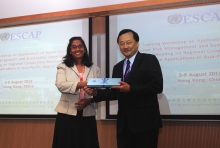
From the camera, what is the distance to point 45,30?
9.52 feet

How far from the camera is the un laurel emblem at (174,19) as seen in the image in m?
2.41

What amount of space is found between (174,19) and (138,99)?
3.50 ft

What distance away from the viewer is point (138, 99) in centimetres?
179

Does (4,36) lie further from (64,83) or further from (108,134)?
(108,134)

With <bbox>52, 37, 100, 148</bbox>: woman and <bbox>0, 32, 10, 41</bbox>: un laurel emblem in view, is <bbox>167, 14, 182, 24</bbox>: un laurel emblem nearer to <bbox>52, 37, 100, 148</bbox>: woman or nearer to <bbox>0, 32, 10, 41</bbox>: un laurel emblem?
<bbox>52, 37, 100, 148</bbox>: woman

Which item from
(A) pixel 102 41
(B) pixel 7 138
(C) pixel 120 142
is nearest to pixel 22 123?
(B) pixel 7 138

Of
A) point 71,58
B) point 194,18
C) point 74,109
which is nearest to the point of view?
point 74,109

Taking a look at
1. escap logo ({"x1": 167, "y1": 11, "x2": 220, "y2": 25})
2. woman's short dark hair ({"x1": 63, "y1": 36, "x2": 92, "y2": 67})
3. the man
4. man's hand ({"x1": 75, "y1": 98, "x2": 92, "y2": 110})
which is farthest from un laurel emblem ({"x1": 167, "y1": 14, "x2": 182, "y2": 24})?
man's hand ({"x1": 75, "y1": 98, "x2": 92, "y2": 110})

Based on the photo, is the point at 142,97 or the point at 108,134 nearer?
the point at 142,97

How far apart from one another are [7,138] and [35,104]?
603 mm

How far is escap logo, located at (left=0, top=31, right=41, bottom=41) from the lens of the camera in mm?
2945

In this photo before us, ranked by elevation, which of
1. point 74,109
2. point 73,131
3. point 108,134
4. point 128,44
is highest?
point 128,44

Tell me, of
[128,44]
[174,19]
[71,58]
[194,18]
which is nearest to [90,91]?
[71,58]

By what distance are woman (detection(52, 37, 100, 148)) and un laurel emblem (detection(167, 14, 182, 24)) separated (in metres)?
0.95
